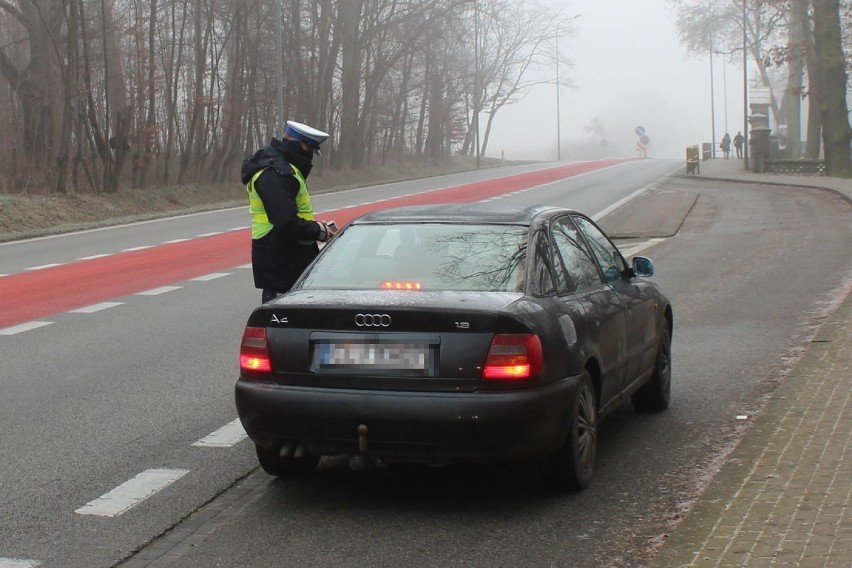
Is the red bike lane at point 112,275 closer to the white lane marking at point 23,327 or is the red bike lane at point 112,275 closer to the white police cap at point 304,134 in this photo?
the white lane marking at point 23,327

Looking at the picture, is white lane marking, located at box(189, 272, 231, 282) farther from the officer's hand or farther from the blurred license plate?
the blurred license plate

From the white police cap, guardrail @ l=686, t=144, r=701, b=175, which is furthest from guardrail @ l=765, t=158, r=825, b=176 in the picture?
the white police cap

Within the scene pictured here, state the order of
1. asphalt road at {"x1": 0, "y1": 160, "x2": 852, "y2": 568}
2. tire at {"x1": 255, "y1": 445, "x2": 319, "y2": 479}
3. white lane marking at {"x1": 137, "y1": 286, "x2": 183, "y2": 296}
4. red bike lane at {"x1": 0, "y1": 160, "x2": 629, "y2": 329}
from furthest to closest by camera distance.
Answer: white lane marking at {"x1": 137, "y1": 286, "x2": 183, "y2": 296}, red bike lane at {"x1": 0, "y1": 160, "x2": 629, "y2": 329}, tire at {"x1": 255, "y1": 445, "x2": 319, "y2": 479}, asphalt road at {"x1": 0, "y1": 160, "x2": 852, "y2": 568}

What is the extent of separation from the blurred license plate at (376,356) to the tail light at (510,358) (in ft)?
0.95

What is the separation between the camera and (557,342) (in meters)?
6.02

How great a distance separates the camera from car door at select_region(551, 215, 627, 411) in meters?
6.61

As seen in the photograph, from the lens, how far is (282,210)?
8.09 metres

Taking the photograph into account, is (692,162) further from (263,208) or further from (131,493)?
(131,493)

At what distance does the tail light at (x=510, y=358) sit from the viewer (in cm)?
579

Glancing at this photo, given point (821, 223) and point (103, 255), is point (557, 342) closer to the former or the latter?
point (103, 255)

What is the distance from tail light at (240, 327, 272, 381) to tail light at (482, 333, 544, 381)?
41.8 inches

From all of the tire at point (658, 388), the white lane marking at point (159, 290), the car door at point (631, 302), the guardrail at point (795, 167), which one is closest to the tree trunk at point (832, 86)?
the guardrail at point (795, 167)

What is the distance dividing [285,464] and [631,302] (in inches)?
89.8

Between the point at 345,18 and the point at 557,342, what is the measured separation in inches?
1993
